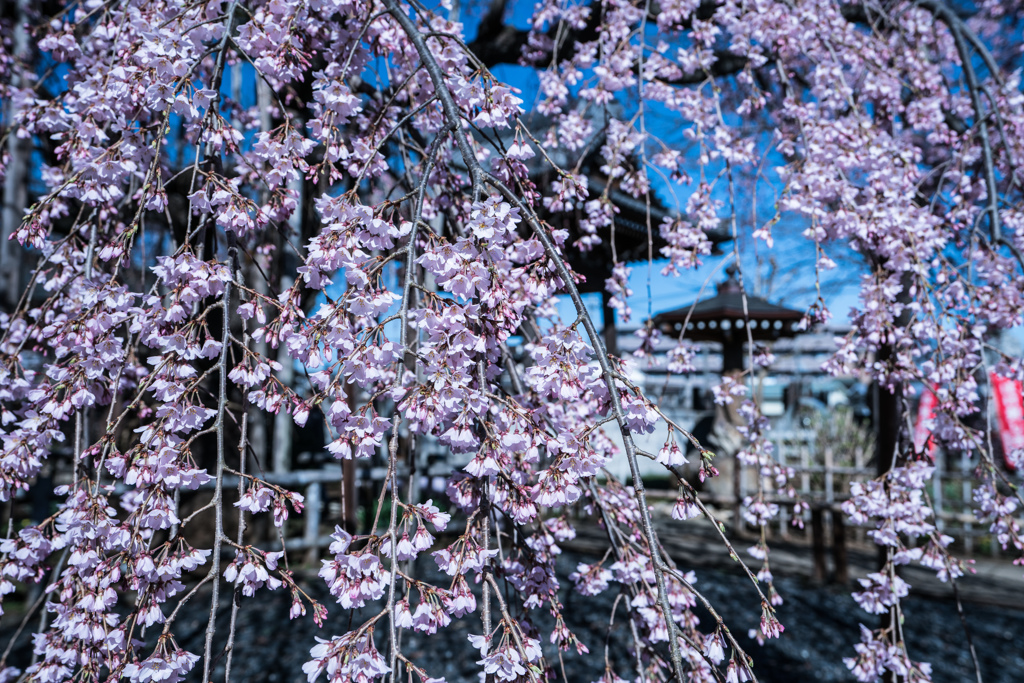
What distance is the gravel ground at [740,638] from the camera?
3.45m

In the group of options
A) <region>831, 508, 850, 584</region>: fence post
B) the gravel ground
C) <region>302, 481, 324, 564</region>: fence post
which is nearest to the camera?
the gravel ground

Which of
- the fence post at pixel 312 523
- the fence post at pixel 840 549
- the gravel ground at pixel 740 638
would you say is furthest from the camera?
the fence post at pixel 312 523

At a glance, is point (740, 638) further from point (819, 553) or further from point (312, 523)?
point (312, 523)

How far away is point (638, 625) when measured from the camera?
156cm

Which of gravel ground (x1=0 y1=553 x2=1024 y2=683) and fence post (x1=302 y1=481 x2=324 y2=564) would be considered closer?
gravel ground (x1=0 y1=553 x2=1024 y2=683)

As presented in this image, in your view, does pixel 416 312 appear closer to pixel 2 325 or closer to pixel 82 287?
pixel 82 287

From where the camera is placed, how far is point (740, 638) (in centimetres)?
396

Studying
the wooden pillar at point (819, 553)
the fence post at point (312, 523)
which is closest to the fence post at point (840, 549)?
the wooden pillar at point (819, 553)

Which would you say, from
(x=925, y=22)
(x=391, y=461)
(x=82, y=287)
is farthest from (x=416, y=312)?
(x=925, y=22)

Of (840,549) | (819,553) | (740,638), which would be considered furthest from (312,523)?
(840,549)

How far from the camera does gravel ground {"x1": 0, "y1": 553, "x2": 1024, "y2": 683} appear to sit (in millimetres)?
3449

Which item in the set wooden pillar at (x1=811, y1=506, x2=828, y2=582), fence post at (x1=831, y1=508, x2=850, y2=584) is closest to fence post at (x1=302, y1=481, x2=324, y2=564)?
wooden pillar at (x1=811, y1=506, x2=828, y2=582)

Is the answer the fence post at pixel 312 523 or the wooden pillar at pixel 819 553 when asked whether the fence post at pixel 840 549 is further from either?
the fence post at pixel 312 523

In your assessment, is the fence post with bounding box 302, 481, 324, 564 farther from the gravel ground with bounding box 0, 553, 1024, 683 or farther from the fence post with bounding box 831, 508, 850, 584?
the fence post with bounding box 831, 508, 850, 584
